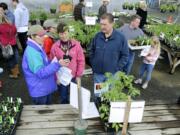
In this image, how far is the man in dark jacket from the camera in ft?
11.7

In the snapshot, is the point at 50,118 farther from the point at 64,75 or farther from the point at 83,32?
the point at 83,32

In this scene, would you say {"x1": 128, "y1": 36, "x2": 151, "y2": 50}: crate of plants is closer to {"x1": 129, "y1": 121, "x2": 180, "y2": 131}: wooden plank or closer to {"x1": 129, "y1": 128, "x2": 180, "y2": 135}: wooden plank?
{"x1": 129, "y1": 121, "x2": 180, "y2": 131}: wooden plank

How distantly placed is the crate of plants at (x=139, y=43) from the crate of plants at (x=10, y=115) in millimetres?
3293

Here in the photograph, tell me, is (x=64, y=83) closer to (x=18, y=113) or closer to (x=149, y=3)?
(x=18, y=113)

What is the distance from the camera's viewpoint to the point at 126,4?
1176cm

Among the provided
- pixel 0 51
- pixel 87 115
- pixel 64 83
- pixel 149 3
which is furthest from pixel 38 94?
pixel 149 3

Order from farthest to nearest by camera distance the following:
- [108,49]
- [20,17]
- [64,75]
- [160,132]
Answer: [20,17]
[108,49]
[64,75]
[160,132]

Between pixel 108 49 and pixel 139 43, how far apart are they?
89.4 inches

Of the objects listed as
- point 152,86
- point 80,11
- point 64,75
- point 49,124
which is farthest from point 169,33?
point 49,124

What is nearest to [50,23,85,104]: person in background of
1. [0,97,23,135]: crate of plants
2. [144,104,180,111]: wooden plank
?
[0,97,23,135]: crate of plants

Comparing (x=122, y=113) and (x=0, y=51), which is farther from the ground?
(x=122, y=113)

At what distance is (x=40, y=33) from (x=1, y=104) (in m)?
0.83

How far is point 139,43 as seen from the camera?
5.80 metres

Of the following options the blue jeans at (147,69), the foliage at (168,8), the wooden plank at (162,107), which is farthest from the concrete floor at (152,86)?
the foliage at (168,8)
